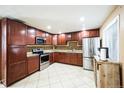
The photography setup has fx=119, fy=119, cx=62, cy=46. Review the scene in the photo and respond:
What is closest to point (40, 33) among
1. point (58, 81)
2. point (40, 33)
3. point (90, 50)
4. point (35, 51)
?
point (40, 33)

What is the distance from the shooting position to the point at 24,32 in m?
4.48

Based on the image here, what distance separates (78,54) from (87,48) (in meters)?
0.97

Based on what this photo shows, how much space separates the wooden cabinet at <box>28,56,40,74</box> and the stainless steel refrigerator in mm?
2382

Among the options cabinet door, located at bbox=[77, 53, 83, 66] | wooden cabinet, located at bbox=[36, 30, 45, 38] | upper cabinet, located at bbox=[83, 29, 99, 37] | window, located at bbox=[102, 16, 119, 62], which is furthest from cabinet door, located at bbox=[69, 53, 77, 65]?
window, located at bbox=[102, 16, 119, 62]

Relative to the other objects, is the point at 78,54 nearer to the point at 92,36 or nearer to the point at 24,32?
the point at 92,36

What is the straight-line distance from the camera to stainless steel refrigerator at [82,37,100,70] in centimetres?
577

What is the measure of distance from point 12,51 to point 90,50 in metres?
3.68

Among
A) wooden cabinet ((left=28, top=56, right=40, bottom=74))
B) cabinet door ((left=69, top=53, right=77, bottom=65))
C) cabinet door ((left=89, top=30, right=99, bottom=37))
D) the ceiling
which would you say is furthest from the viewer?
cabinet door ((left=69, top=53, right=77, bottom=65))

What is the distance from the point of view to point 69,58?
7305mm

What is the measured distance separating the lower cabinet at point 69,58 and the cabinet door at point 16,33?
3497 millimetres

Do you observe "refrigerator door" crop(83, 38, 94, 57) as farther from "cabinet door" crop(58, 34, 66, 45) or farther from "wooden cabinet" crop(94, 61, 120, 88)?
"wooden cabinet" crop(94, 61, 120, 88)

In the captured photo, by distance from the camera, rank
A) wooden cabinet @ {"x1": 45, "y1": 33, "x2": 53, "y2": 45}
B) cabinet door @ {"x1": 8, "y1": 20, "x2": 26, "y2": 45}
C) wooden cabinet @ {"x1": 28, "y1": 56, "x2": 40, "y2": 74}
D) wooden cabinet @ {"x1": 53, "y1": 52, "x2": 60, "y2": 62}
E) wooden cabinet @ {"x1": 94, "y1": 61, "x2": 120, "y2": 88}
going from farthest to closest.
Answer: wooden cabinet @ {"x1": 53, "y1": 52, "x2": 60, "y2": 62} < wooden cabinet @ {"x1": 45, "y1": 33, "x2": 53, "y2": 45} < wooden cabinet @ {"x1": 28, "y1": 56, "x2": 40, "y2": 74} < cabinet door @ {"x1": 8, "y1": 20, "x2": 26, "y2": 45} < wooden cabinet @ {"x1": 94, "y1": 61, "x2": 120, "y2": 88}

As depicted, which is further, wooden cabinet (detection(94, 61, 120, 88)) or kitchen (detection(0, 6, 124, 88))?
kitchen (detection(0, 6, 124, 88))

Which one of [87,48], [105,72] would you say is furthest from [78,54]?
[105,72]
